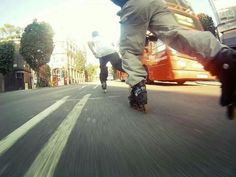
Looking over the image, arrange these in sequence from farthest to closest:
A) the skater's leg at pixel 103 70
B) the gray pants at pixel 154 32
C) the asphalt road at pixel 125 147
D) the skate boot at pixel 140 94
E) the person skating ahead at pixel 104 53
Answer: the skater's leg at pixel 103 70 < the person skating ahead at pixel 104 53 < the skate boot at pixel 140 94 < the gray pants at pixel 154 32 < the asphalt road at pixel 125 147

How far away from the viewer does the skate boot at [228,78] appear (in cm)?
174

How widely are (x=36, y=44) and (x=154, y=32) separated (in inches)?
2010

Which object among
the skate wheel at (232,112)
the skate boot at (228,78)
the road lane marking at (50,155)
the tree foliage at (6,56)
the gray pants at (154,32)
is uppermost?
the tree foliage at (6,56)

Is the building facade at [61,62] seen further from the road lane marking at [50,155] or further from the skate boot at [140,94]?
the road lane marking at [50,155]

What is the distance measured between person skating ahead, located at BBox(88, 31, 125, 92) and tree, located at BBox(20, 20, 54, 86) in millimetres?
44399

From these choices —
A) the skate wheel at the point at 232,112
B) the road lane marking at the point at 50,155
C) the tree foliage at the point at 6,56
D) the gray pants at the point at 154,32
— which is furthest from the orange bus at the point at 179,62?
the tree foliage at the point at 6,56

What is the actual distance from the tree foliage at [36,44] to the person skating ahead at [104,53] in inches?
1748

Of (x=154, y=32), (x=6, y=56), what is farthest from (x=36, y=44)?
(x=154, y=32)

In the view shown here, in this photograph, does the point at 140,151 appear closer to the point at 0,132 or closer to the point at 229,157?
the point at 229,157

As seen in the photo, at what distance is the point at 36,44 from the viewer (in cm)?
5134

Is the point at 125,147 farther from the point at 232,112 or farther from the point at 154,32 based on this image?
the point at 154,32

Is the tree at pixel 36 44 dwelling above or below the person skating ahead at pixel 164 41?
above

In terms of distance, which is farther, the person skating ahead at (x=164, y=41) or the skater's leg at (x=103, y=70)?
the skater's leg at (x=103, y=70)

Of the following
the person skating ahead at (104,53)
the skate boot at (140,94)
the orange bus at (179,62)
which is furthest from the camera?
the orange bus at (179,62)
